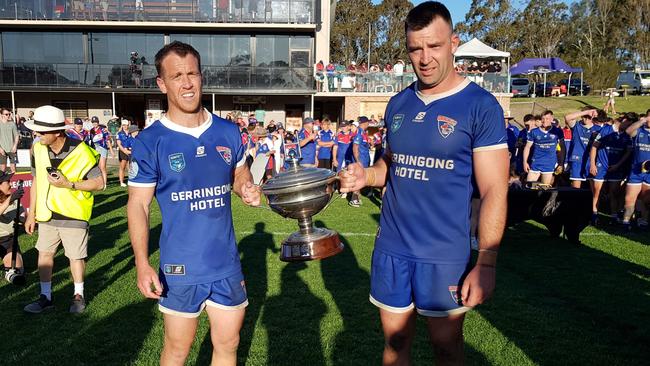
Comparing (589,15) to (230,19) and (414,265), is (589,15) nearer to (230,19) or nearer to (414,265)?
(230,19)

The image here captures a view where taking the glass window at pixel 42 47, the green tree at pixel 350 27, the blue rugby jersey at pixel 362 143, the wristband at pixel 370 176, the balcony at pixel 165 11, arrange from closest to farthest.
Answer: the wristband at pixel 370 176 < the blue rugby jersey at pixel 362 143 < the balcony at pixel 165 11 < the glass window at pixel 42 47 < the green tree at pixel 350 27

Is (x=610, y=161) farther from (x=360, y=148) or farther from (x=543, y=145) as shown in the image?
(x=360, y=148)

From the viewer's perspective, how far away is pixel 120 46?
2938 cm

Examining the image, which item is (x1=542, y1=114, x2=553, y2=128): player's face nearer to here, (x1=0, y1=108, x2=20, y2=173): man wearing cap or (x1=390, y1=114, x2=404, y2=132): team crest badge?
(x1=390, y1=114, x2=404, y2=132): team crest badge

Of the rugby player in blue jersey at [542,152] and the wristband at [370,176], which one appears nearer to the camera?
the wristband at [370,176]

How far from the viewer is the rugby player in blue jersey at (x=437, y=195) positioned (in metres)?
2.49

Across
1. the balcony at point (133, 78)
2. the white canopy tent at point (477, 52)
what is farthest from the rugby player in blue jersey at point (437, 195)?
the white canopy tent at point (477, 52)

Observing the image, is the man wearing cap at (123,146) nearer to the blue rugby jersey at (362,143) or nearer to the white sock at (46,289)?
the blue rugby jersey at (362,143)

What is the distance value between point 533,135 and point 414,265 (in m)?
10.1

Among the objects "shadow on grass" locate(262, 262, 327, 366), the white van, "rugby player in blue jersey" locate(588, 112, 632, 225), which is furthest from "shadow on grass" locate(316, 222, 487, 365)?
the white van

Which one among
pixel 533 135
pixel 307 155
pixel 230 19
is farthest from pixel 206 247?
pixel 230 19

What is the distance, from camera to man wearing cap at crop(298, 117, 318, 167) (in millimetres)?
14281

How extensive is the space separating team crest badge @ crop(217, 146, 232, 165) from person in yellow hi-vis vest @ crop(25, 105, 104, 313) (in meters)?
2.60

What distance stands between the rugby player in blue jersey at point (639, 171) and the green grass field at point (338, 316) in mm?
1634
